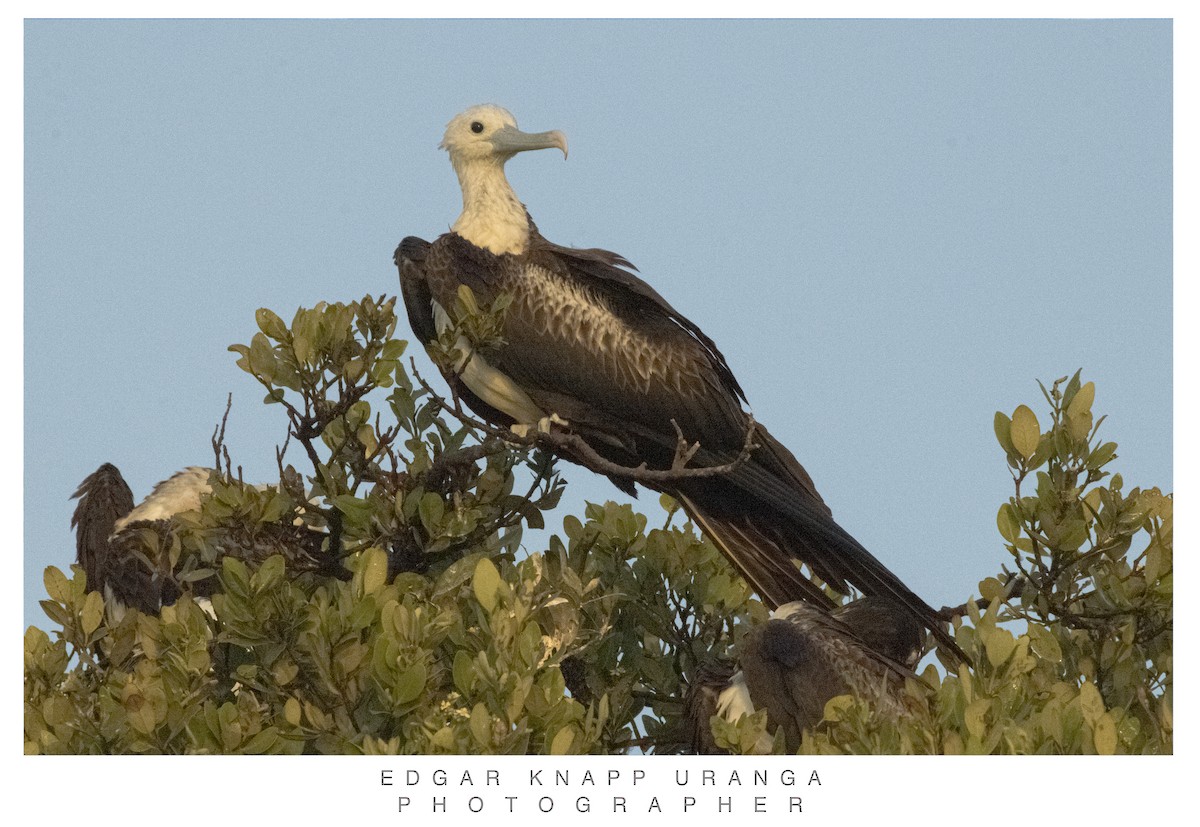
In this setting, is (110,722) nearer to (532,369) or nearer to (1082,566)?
(532,369)

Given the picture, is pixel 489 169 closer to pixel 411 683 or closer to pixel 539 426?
pixel 539 426

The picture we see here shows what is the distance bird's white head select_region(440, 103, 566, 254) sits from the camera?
8398 mm

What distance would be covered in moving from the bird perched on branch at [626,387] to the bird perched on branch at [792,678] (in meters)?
0.57

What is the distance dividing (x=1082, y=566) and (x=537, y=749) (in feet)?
8.03

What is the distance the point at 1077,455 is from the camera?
6762 mm

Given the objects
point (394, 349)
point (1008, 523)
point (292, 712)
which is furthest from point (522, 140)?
point (292, 712)

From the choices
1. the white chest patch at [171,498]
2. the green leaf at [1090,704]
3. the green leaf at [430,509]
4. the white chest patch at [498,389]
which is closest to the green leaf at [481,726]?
the green leaf at [430,509]

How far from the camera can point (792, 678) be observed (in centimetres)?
707

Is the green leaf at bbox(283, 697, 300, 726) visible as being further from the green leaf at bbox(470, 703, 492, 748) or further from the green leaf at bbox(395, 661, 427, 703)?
the green leaf at bbox(470, 703, 492, 748)

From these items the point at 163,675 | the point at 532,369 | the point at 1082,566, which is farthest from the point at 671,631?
the point at 163,675

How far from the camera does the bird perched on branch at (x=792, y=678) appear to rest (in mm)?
7070

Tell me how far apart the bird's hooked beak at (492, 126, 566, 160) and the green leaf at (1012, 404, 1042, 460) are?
2.78 meters

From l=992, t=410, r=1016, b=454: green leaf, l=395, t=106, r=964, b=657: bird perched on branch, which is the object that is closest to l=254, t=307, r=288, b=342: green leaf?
l=395, t=106, r=964, b=657: bird perched on branch

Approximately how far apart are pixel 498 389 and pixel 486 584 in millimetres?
2136
